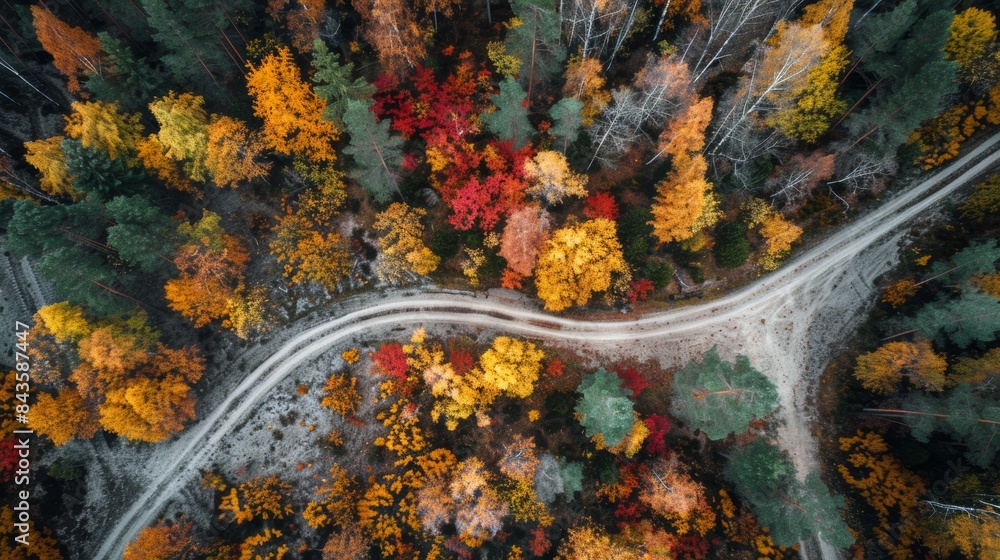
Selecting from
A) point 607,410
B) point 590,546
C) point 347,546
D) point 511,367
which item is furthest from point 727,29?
point 347,546

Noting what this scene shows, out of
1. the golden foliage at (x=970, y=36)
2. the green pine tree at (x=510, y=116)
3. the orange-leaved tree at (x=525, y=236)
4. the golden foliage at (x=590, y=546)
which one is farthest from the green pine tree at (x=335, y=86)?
the golden foliage at (x=970, y=36)

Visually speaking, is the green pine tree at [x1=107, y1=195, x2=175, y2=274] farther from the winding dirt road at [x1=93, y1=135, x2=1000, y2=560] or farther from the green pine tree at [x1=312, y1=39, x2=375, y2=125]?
the green pine tree at [x1=312, y1=39, x2=375, y2=125]

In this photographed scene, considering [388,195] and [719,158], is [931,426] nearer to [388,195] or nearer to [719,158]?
[719,158]

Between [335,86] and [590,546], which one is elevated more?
[335,86]

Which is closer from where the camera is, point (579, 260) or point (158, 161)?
point (579, 260)

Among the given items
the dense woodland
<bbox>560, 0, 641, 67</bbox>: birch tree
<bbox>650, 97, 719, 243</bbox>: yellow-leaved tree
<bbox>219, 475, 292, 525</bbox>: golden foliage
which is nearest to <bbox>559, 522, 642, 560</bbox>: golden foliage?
the dense woodland

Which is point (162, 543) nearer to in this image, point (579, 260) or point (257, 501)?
point (257, 501)

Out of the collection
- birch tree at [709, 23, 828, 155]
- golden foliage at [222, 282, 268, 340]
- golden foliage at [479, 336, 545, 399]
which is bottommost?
golden foliage at [479, 336, 545, 399]
